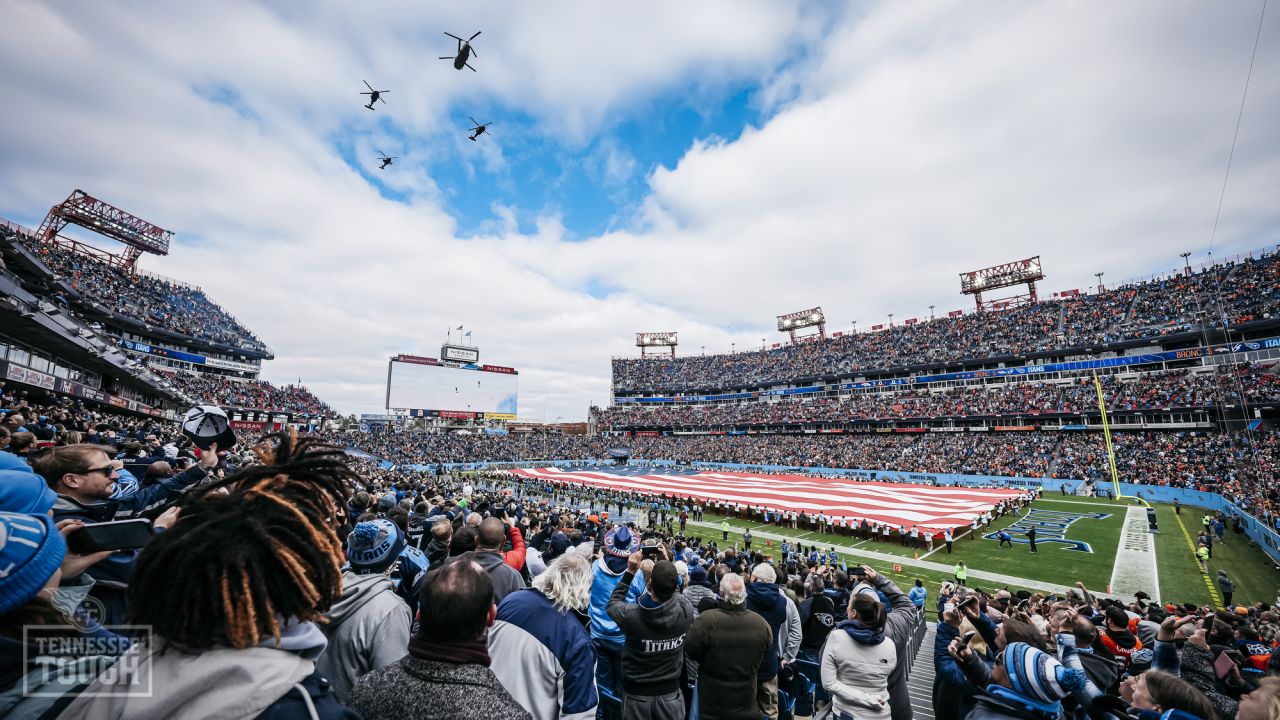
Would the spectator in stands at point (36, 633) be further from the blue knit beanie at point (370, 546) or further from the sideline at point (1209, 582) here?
the sideline at point (1209, 582)

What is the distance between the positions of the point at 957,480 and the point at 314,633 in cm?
4589

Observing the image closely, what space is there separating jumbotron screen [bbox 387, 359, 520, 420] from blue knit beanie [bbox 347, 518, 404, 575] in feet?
233

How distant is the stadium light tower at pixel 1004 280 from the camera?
5900cm

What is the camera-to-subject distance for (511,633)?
9.31ft

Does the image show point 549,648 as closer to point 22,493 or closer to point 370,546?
point 370,546

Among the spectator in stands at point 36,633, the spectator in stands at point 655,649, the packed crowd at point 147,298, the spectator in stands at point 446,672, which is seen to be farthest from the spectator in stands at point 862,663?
the packed crowd at point 147,298

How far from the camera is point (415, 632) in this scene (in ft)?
7.72

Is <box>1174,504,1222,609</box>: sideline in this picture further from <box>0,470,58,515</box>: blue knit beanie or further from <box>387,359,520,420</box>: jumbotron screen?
<box>387,359,520,420</box>: jumbotron screen

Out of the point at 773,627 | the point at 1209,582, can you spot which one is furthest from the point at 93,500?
the point at 1209,582

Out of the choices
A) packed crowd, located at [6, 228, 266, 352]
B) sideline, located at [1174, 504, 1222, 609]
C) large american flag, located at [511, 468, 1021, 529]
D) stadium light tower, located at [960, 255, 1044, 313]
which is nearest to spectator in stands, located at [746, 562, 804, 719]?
sideline, located at [1174, 504, 1222, 609]

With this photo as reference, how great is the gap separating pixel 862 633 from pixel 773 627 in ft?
4.23

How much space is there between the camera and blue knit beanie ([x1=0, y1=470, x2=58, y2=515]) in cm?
196

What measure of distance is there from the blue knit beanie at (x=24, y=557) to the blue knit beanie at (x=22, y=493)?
1.13 ft

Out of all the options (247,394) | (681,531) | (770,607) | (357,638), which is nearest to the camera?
(357,638)
